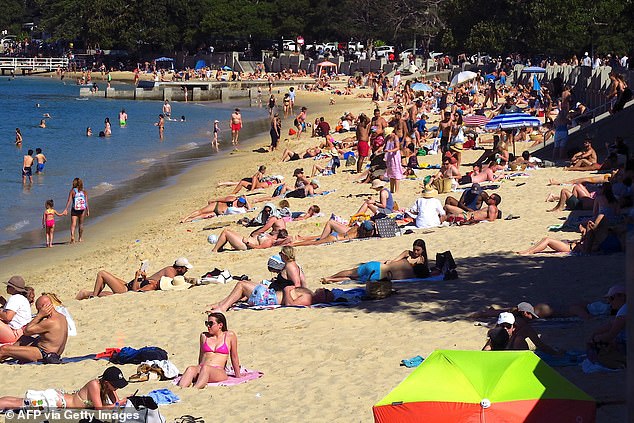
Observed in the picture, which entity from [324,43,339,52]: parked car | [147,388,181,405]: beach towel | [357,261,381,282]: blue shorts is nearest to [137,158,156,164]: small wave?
[357,261,381,282]: blue shorts

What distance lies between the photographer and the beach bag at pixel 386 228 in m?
16.4

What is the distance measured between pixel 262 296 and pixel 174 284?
208cm

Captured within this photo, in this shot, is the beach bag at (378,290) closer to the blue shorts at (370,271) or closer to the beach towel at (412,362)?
the blue shorts at (370,271)

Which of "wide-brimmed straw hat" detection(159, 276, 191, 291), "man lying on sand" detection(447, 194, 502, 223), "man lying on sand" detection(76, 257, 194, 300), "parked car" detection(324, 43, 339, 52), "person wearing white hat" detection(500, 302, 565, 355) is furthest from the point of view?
"parked car" detection(324, 43, 339, 52)

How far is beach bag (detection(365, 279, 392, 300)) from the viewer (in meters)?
12.5

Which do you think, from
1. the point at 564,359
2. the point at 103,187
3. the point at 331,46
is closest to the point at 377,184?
the point at 103,187

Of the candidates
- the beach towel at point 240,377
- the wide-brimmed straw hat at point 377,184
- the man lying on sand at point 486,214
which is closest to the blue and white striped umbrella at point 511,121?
the wide-brimmed straw hat at point 377,184

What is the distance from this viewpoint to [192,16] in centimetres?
10069

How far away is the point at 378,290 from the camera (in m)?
12.5

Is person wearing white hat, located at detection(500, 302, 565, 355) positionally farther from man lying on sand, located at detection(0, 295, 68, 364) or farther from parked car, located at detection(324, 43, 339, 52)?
parked car, located at detection(324, 43, 339, 52)

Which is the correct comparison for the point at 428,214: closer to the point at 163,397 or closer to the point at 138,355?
the point at 138,355

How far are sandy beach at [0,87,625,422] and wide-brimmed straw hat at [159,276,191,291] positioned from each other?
20 centimetres

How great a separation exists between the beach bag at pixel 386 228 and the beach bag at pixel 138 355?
609 cm

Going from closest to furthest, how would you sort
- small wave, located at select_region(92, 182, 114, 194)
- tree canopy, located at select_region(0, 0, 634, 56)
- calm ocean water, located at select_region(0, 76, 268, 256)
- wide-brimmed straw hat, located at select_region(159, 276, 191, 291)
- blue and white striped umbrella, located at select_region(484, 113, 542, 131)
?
wide-brimmed straw hat, located at select_region(159, 276, 191, 291) < blue and white striped umbrella, located at select_region(484, 113, 542, 131) < calm ocean water, located at select_region(0, 76, 268, 256) < small wave, located at select_region(92, 182, 114, 194) < tree canopy, located at select_region(0, 0, 634, 56)
